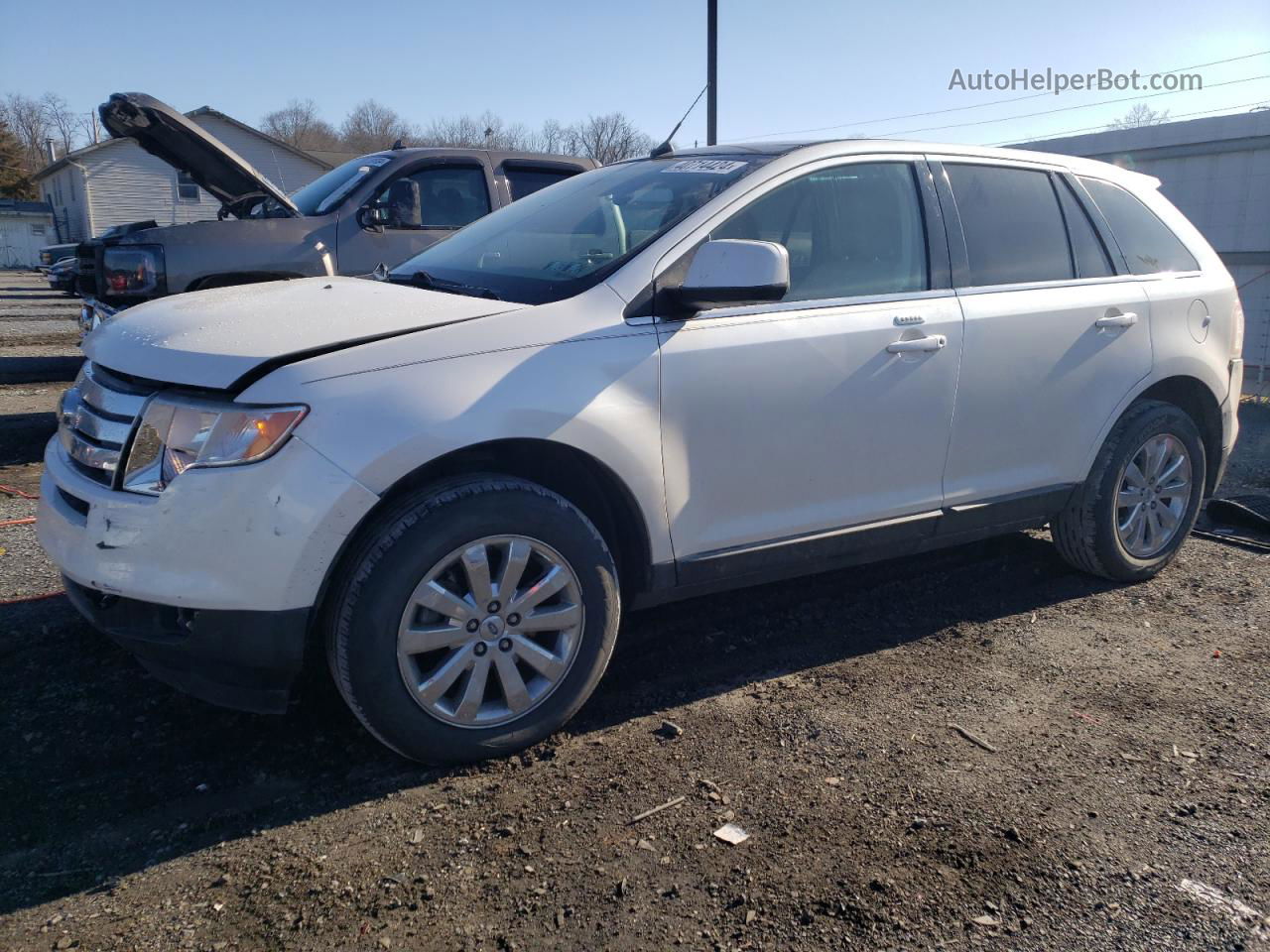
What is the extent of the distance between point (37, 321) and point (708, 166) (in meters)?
18.3

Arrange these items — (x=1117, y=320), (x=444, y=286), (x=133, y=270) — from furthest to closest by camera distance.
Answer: (x=133, y=270)
(x=1117, y=320)
(x=444, y=286)

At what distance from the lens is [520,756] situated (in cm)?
305

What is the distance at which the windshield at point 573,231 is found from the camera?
334 centimetres

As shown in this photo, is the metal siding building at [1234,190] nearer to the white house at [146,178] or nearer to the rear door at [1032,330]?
the rear door at [1032,330]

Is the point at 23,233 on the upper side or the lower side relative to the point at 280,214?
upper

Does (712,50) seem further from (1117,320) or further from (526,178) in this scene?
(1117,320)

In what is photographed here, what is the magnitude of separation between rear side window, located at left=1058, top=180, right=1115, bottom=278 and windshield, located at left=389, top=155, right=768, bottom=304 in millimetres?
1619

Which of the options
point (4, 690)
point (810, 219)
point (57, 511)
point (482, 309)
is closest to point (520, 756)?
point (482, 309)

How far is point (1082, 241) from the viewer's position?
439cm

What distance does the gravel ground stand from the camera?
13359mm

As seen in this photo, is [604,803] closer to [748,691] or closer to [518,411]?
[748,691]

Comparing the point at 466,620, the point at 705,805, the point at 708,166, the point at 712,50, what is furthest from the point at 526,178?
the point at 712,50

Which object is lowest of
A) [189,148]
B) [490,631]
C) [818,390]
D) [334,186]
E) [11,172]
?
[490,631]

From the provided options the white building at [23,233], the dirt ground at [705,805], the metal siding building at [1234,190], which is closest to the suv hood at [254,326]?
the dirt ground at [705,805]
